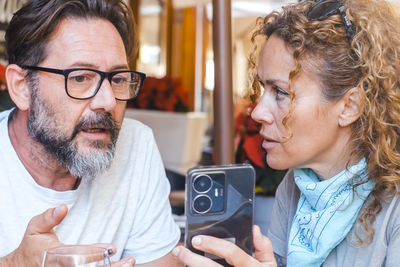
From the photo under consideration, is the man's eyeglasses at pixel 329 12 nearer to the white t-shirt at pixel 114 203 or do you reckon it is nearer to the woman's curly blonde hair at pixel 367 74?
the woman's curly blonde hair at pixel 367 74

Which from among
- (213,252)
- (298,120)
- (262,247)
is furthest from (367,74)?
(213,252)

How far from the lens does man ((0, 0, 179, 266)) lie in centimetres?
126

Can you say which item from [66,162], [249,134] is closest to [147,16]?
[249,134]

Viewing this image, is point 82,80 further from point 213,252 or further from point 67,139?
point 213,252

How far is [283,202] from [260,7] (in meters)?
5.93

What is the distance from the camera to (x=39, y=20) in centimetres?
131

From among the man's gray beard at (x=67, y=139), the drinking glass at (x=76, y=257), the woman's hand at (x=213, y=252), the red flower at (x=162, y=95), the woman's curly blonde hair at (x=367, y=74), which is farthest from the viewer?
the red flower at (x=162, y=95)

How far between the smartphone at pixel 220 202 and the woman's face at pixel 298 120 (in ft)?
1.25

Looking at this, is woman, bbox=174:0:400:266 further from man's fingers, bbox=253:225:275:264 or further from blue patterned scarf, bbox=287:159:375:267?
man's fingers, bbox=253:225:275:264

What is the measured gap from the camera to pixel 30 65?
132 centimetres

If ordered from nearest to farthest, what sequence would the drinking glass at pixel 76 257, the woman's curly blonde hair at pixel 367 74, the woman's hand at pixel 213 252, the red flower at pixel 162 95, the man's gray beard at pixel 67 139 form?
the drinking glass at pixel 76 257 < the woman's hand at pixel 213 252 < the woman's curly blonde hair at pixel 367 74 < the man's gray beard at pixel 67 139 < the red flower at pixel 162 95

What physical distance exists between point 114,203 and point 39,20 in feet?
1.98

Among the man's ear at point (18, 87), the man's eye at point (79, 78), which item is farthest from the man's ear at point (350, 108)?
the man's ear at point (18, 87)

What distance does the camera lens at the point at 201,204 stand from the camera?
2.78ft
